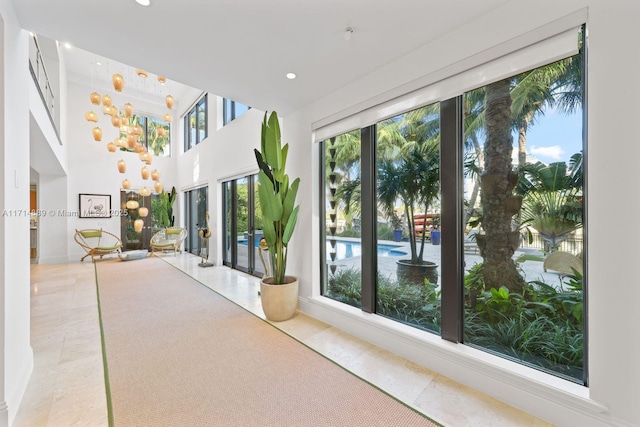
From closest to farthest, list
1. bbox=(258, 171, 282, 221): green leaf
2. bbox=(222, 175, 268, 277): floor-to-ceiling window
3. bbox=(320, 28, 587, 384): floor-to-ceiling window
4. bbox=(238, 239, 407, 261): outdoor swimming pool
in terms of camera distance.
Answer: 1. bbox=(320, 28, 587, 384): floor-to-ceiling window
2. bbox=(238, 239, 407, 261): outdoor swimming pool
3. bbox=(258, 171, 282, 221): green leaf
4. bbox=(222, 175, 268, 277): floor-to-ceiling window

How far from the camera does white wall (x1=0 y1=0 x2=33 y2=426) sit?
1705 mm

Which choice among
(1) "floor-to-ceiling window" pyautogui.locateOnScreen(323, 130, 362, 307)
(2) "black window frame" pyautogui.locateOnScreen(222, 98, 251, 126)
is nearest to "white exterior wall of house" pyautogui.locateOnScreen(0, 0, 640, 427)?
(1) "floor-to-ceiling window" pyautogui.locateOnScreen(323, 130, 362, 307)

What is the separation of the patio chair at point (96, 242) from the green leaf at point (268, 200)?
6770 millimetres

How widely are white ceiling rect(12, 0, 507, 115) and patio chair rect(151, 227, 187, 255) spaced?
21.5 feet

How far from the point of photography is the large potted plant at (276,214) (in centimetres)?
335

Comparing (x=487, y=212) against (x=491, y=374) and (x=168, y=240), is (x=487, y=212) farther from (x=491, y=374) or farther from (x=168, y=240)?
(x=168, y=240)

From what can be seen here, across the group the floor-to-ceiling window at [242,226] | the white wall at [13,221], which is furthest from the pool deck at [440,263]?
the white wall at [13,221]

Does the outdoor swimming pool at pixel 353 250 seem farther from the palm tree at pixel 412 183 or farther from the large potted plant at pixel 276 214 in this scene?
the large potted plant at pixel 276 214

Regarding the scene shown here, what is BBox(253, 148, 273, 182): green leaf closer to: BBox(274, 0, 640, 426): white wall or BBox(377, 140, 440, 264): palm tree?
BBox(377, 140, 440, 264): palm tree

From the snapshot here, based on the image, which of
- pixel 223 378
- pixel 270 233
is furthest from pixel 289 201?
pixel 223 378

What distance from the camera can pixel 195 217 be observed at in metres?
8.88

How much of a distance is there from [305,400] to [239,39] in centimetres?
283

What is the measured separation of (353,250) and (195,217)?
6.99 m
